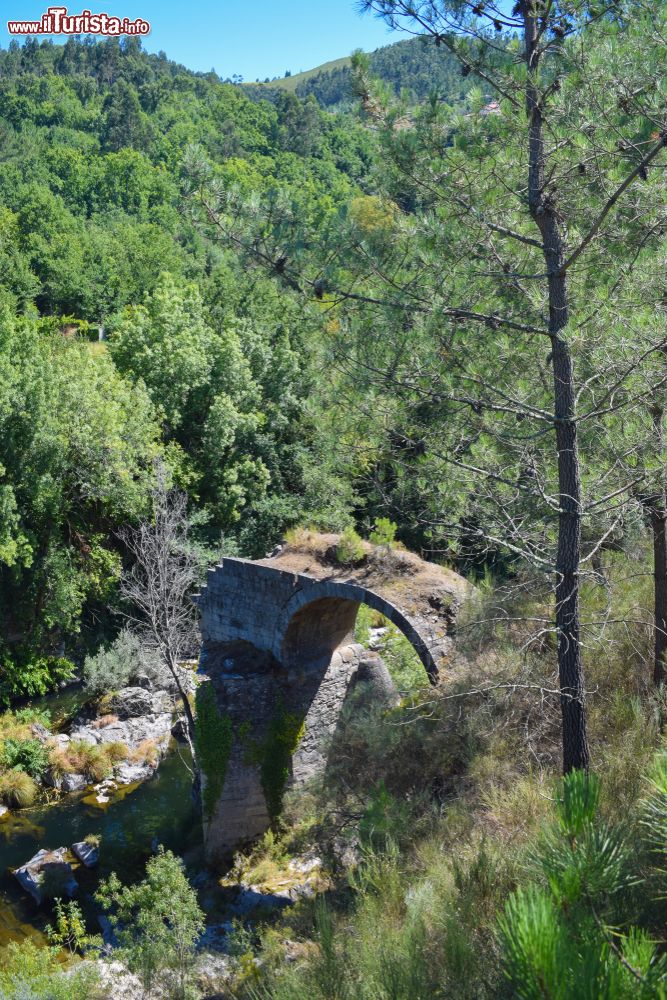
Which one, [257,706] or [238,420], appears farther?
[238,420]

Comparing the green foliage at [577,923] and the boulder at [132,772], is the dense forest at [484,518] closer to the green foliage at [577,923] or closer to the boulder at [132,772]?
the green foliage at [577,923]

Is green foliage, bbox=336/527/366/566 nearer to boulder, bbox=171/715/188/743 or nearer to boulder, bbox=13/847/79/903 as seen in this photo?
boulder, bbox=13/847/79/903

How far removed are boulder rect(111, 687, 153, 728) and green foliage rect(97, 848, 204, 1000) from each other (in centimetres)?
758

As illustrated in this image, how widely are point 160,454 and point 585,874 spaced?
16831mm

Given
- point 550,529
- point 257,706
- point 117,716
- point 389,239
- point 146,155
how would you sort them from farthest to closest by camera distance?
point 146,155, point 117,716, point 257,706, point 550,529, point 389,239

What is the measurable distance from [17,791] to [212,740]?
4.37m

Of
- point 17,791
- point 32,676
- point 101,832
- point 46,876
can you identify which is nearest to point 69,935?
point 46,876

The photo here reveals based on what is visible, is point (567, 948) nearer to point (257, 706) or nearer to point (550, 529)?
point (550, 529)

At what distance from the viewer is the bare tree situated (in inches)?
558

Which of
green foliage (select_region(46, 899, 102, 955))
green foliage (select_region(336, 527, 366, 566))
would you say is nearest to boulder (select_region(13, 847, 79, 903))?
green foliage (select_region(46, 899, 102, 955))

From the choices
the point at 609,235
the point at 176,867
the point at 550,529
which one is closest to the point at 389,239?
the point at 609,235

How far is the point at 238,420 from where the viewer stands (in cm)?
2038

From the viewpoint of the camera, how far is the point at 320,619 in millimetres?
12539

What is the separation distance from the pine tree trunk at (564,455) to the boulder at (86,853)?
9299mm
